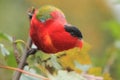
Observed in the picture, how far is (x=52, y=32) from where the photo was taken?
1203 mm

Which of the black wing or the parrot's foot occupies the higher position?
the black wing

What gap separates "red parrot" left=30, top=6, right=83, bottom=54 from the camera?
47.3 inches

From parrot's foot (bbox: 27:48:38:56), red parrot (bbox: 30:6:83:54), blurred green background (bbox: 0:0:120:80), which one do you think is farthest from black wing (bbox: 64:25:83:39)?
blurred green background (bbox: 0:0:120:80)

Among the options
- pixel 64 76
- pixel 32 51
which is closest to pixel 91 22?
pixel 32 51

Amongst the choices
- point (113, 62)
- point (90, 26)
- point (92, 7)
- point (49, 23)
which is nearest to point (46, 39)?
point (49, 23)

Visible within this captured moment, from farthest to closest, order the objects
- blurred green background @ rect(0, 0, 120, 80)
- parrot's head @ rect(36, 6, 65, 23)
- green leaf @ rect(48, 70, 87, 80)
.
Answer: blurred green background @ rect(0, 0, 120, 80) < parrot's head @ rect(36, 6, 65, 23) < green leaf @ rect(48, 70, 87, 80)

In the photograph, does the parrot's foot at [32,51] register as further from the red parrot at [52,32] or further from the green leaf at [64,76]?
the green leaf at [64,76]

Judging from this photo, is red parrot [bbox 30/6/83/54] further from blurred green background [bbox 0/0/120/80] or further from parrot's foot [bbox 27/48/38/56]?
blurred green background [bbox 0/0/120/80]

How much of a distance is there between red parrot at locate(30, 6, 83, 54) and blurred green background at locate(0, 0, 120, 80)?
301 mm

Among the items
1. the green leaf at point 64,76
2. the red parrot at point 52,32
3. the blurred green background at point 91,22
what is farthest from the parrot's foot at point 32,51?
the blurred green background at point 91,22

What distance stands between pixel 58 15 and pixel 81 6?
25.3ft

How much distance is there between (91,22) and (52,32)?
734 cm

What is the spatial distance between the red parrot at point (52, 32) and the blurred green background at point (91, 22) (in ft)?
0.99

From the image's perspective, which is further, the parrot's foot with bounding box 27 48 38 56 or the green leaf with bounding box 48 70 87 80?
the parrot's foot with bounding box 27 48 38 56
